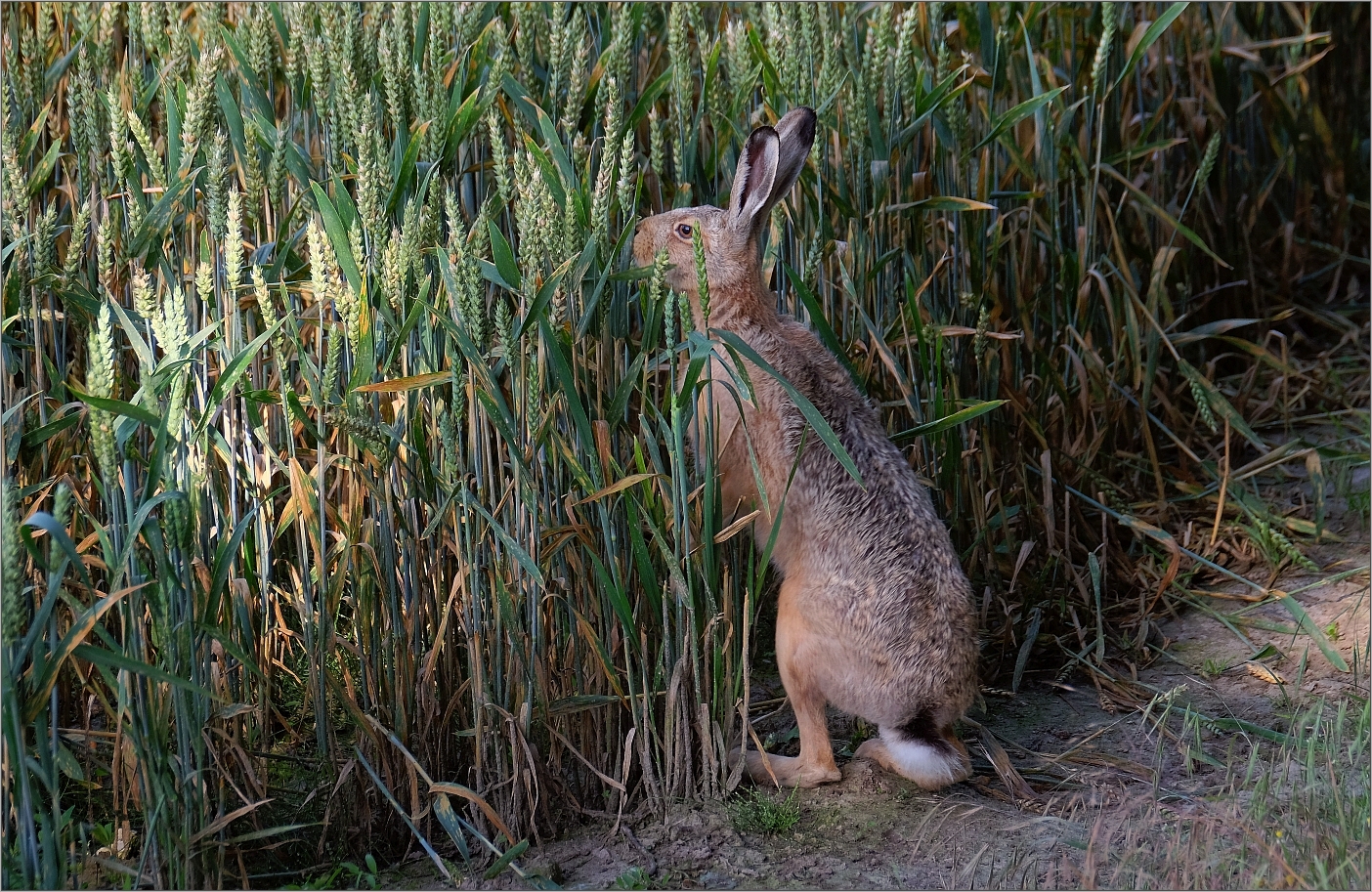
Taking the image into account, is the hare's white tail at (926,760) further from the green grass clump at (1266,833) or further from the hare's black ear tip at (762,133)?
the hare's black ear tip at (762,133)

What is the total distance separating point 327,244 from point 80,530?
1216mm

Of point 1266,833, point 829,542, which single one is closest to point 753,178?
point 829,542

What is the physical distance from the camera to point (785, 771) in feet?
12.3

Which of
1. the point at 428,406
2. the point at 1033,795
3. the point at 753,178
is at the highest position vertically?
the point at 753,178

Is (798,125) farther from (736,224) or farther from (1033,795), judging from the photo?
(1033,795)

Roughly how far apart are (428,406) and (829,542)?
124cm

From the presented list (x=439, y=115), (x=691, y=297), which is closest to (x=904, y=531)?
(x=691, y=297)

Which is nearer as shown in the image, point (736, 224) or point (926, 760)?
point (926, 760)

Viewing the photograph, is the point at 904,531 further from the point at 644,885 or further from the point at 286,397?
the point at 286,397

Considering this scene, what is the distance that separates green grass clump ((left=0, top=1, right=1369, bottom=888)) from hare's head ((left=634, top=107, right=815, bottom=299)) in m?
0.19

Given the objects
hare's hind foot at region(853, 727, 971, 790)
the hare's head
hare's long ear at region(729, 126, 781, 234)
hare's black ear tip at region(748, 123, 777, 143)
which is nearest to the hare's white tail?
hare's hind foot at region(853, 727, 971, 790)

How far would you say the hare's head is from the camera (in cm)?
379

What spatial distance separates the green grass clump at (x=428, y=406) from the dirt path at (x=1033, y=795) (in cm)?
16

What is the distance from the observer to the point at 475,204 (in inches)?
162
